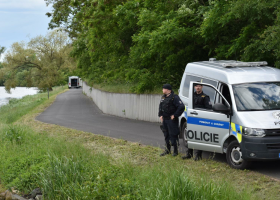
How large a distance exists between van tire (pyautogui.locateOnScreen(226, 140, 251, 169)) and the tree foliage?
16.2 ft

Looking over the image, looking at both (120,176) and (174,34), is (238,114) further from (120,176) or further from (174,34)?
(174,34)

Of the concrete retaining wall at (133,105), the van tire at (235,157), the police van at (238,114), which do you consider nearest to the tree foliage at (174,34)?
the concrete retaining wall at (133,105)

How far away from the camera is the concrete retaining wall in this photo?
67.1 feet

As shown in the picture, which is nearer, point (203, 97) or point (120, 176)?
point (120, 176)

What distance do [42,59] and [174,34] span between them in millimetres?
59202

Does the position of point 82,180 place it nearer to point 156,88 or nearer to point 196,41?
point 196,41

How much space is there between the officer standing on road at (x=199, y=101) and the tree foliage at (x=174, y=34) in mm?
3901

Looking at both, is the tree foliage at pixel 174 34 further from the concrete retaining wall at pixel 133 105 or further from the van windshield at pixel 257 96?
the van windshield at pixel 257 96

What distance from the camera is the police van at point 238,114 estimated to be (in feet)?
26.1

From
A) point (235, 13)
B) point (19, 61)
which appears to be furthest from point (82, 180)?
point (19, 61)

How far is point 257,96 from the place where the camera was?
8.83 meters

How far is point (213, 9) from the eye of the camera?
14945 millimetres

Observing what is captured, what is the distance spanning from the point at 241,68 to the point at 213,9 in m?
6.05

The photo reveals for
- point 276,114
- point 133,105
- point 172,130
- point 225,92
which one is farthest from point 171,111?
point 133,105
